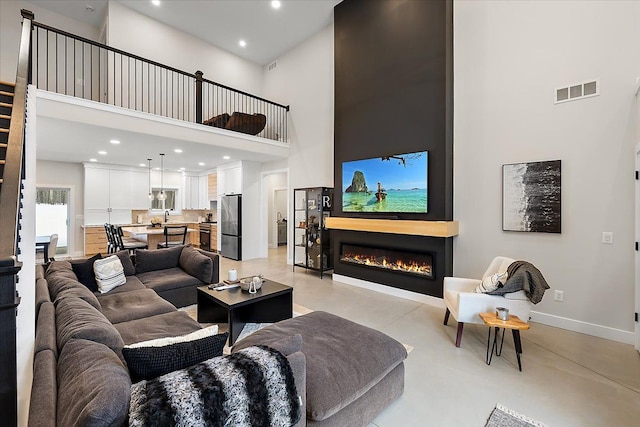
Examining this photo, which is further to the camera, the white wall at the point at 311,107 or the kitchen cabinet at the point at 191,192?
the kitchen cabinet at the point at 191,192

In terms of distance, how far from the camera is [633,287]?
3021 millimetres

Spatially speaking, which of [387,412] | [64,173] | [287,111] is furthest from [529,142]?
[64,173]

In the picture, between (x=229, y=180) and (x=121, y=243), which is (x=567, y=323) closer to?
(x=229, y=180)

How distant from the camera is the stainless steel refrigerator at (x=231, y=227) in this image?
7418mm

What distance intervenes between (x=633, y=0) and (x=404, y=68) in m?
2.49

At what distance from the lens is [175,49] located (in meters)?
6.93

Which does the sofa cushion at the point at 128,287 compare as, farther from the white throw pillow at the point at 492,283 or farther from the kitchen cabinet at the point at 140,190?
the kitchen cabinet at the point at 140,190

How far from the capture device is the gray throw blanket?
2635mm

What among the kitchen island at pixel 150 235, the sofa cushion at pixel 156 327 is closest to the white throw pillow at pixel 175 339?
the sofa cushion at pixel 156 327

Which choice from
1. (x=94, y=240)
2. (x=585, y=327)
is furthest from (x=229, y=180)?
(x=585, y=327)

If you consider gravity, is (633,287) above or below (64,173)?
below

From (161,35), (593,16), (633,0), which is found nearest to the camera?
(633,0)

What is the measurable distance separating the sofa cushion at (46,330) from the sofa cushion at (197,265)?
6.39 ft

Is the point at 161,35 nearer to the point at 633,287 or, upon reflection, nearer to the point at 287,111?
the point at 287,111
